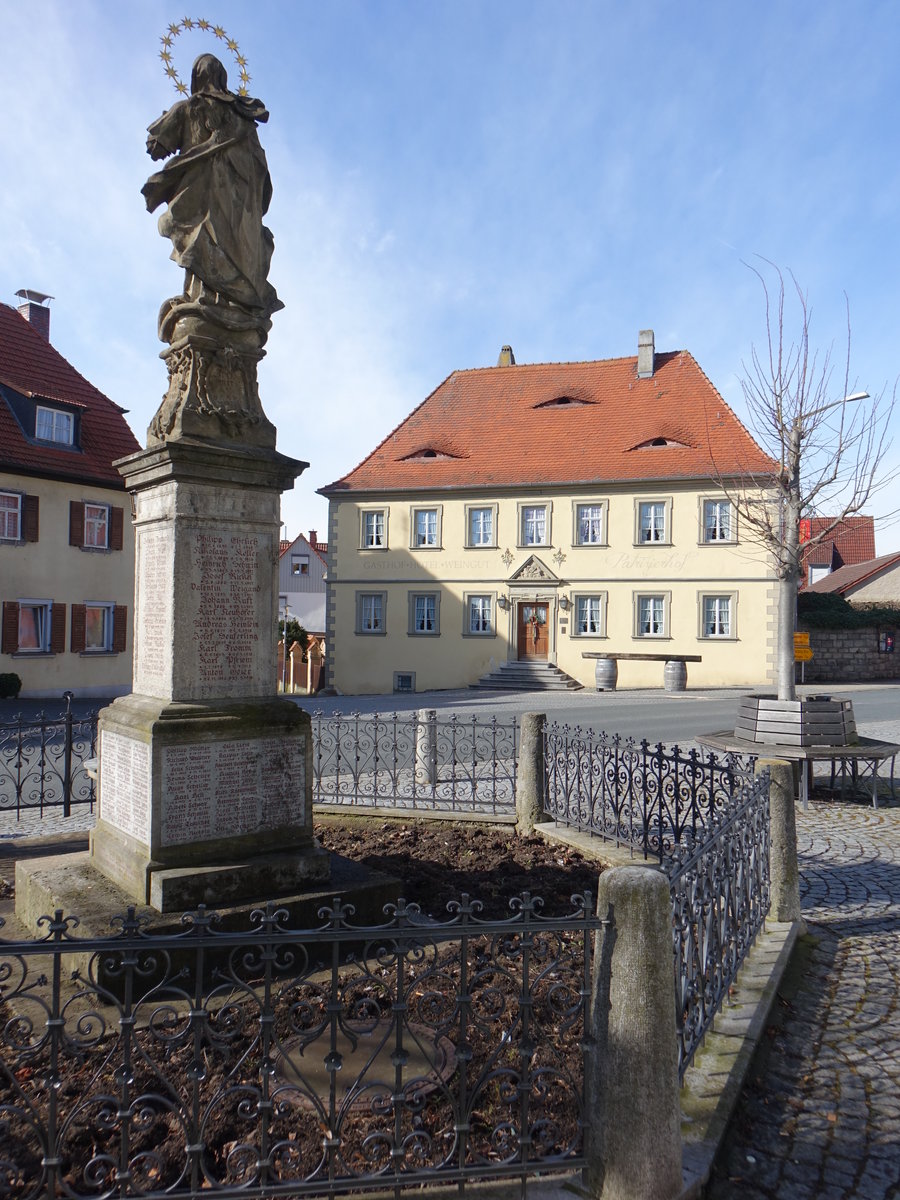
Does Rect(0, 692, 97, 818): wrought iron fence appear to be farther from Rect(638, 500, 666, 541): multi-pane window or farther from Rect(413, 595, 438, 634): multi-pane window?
Rect(638, 500, 666, 541): multi-pane window

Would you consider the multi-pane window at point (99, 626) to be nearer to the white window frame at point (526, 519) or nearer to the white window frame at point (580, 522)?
the white window frame at point (526, 519)

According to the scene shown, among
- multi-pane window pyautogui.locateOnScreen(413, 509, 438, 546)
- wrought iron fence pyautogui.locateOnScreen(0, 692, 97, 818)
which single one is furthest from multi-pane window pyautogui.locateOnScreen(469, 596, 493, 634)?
wrought iron fence pyautogui.locateOnScreen(0, 692, 97, 818)

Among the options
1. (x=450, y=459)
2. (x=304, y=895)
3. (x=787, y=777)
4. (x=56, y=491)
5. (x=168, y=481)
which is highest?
(x=450, y=459)

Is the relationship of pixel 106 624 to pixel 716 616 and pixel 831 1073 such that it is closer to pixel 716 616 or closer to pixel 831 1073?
pixel 716 616

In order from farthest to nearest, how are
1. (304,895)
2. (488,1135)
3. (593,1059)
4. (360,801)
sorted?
(360,801) → (304,895) → (488,1135) → (593,1059)

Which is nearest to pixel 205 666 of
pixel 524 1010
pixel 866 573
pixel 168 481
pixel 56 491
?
pixel 168 481

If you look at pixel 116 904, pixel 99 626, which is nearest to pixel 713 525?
pixel 99 626

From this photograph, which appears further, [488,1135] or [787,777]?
[787,777]

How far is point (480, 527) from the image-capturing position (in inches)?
1256

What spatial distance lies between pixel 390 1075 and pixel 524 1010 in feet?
3.03

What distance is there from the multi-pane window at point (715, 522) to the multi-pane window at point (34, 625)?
20583 mm

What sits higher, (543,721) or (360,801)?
(543,721)

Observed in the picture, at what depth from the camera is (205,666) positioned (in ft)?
17.2

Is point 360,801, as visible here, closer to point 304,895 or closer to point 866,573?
point 304,895
